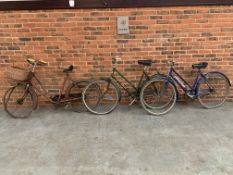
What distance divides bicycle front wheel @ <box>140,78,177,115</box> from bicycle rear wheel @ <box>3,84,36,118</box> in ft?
5.95

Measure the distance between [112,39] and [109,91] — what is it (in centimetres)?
87

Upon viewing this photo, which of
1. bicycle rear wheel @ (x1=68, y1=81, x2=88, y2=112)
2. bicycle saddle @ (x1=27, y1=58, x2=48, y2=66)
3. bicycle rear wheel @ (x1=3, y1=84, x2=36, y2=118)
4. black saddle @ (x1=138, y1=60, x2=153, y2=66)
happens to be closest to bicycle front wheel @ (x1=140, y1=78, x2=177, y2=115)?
black saddle @ (x1=138, y1=60, x2=153, y2=66)

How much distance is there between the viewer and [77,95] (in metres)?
4.13

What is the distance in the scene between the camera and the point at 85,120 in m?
3.85

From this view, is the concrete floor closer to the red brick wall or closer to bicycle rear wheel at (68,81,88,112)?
bicycle rear wheel at (68,81,88,112)

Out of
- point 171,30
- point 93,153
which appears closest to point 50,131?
point 93,153

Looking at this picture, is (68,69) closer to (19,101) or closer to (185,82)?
(19,101)

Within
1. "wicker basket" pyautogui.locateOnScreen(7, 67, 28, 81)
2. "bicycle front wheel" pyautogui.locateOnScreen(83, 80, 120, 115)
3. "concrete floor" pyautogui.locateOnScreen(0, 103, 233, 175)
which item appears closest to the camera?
"concrete floor" pyautogui.locateOnScreen(0, 103, 233, 175)

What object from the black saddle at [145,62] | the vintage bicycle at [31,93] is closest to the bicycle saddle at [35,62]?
the vintage bicycle at [31,93]

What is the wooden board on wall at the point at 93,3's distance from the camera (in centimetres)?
388

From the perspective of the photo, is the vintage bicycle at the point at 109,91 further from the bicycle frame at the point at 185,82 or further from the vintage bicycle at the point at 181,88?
the bicycle frame at the point at 185,82

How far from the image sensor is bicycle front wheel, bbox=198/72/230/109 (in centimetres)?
411

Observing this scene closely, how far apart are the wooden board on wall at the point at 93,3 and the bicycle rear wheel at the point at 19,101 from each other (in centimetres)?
127

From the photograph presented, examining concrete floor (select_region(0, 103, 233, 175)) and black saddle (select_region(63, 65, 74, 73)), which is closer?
concrete floor (select_region(0, 103, 233, 175))
